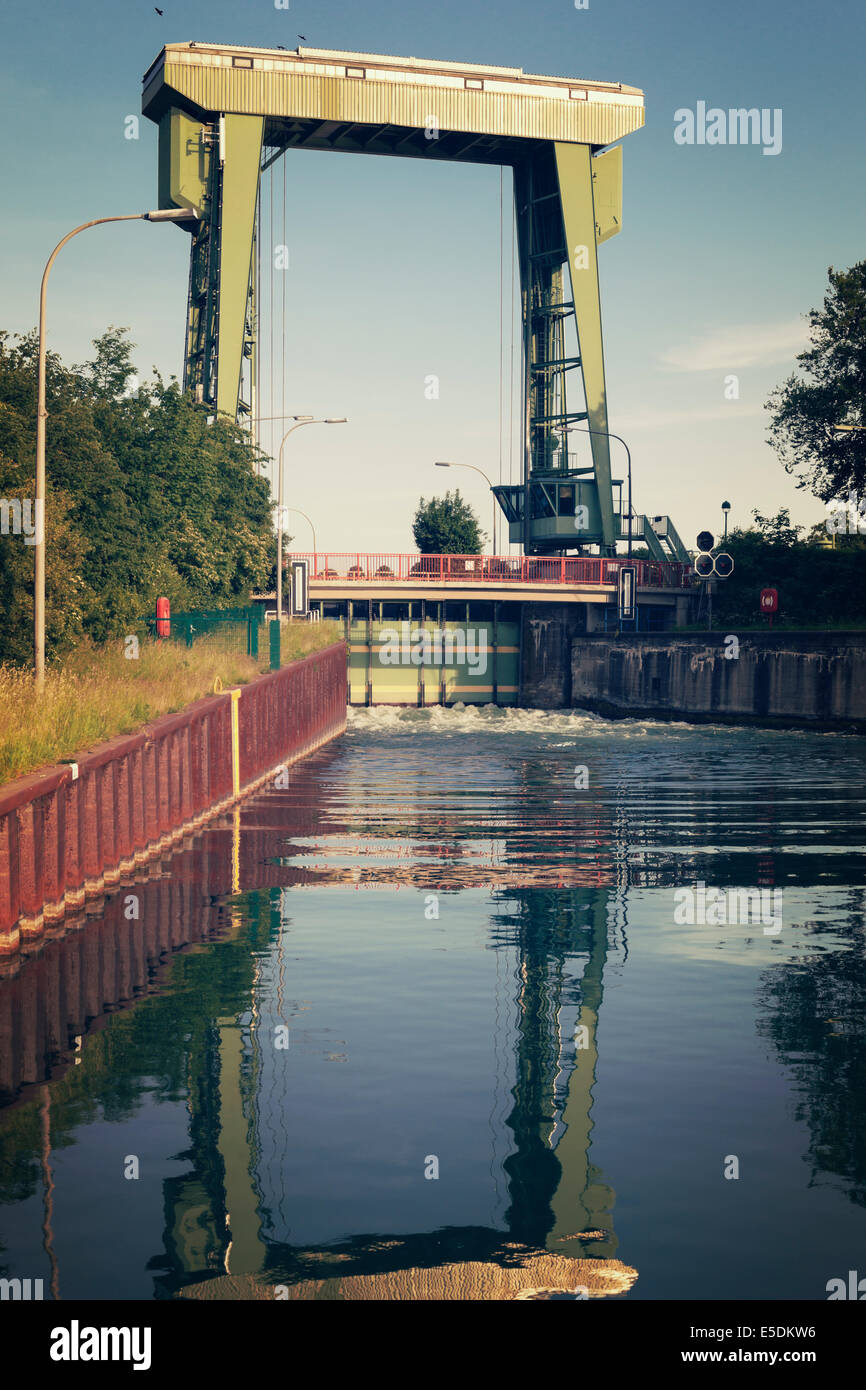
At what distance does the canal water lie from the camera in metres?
8.31

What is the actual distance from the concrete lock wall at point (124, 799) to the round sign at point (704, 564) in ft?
127

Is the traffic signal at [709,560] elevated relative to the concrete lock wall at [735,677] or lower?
elevated

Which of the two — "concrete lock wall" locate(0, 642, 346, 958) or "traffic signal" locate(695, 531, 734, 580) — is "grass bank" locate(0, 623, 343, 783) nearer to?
"concrete lock wall" locate(0, 642, 346, 958)

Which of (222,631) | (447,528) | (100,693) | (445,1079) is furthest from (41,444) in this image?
(447,528)

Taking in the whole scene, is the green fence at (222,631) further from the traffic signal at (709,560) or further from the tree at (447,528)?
the tree at (447,528)

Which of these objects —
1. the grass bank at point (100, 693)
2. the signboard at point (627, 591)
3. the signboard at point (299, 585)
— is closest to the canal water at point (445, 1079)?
the grass bank at point (100, 693)

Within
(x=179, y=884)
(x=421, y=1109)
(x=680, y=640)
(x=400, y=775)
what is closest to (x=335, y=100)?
(x=680, y=640)

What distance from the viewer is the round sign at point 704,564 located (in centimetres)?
7569

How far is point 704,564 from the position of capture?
7662 centimetres

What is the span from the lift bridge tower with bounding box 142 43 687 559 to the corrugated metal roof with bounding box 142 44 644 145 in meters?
0.08

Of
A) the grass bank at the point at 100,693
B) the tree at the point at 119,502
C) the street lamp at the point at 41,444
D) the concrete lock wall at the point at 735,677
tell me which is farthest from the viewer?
the concrete lock wall at the point at 735,677

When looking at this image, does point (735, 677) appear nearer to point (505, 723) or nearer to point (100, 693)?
point (505, 723)

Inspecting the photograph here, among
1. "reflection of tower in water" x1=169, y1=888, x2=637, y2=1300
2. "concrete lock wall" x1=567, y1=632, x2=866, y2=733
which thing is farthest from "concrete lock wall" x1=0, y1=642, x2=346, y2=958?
"concrete lock wall" x1=567, y1=632, x2=866, y2=733

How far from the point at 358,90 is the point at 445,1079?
250 feet
